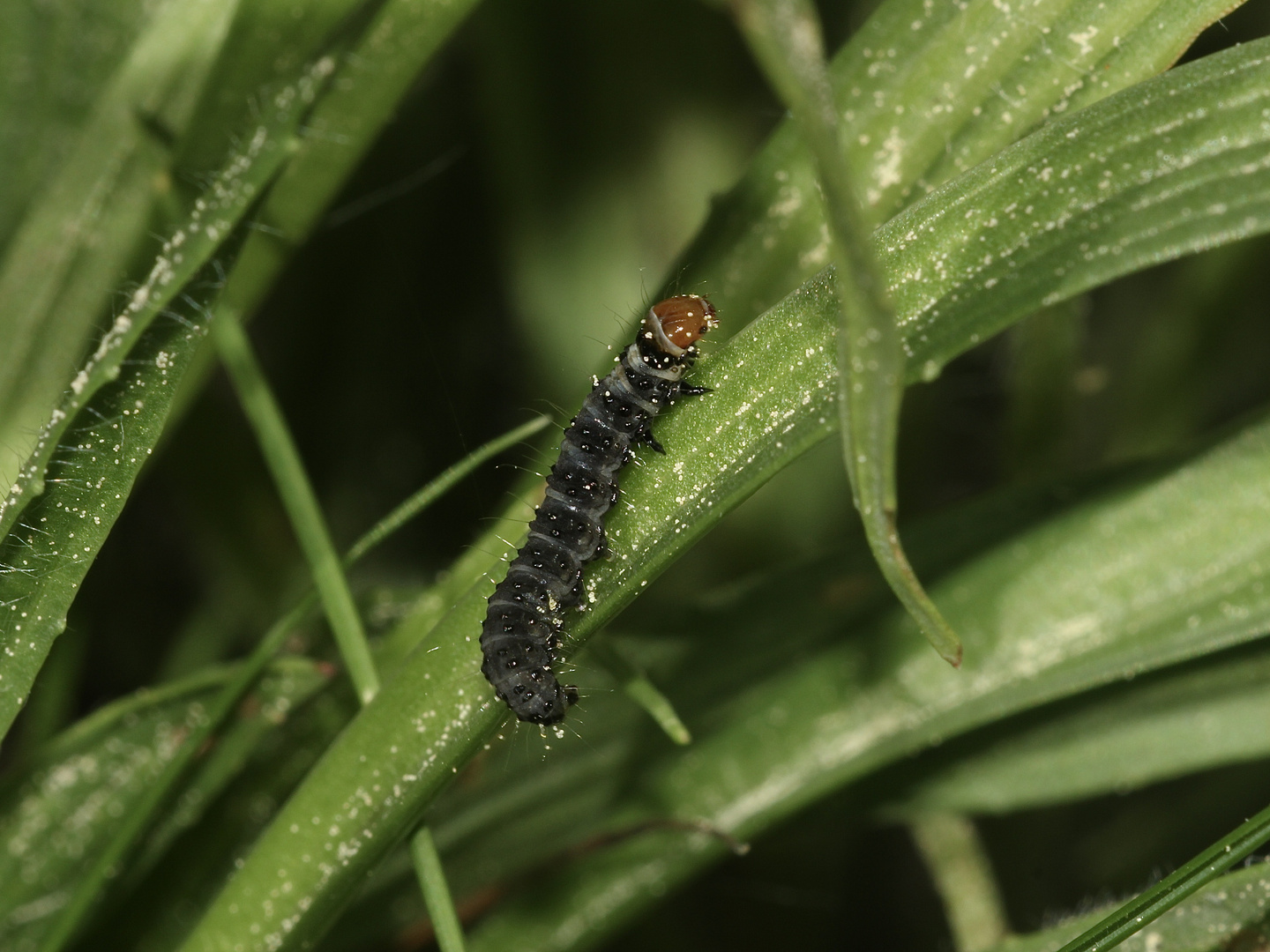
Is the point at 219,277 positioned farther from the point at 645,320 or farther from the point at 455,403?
the point at 455,403

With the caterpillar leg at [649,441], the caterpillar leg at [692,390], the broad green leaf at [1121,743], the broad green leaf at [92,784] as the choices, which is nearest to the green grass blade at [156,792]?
the broad green leaf at [92,784]

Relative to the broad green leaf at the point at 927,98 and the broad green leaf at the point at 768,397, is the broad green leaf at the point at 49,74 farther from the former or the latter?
the broad green leaf at the point at 768,397

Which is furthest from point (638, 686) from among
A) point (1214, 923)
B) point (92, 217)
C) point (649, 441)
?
point (92, 217)

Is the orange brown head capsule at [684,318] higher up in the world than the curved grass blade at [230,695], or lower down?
higher up

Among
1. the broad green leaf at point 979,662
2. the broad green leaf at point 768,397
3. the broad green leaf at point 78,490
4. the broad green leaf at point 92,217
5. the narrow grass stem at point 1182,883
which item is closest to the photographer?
the broad green leaf at point 768,397

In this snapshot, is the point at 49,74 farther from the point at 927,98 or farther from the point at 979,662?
the point at 979,662

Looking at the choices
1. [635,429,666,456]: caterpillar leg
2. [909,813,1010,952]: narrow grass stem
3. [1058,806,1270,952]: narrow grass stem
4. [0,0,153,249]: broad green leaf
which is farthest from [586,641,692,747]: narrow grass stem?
[0,0,153,249]: broad green leaf

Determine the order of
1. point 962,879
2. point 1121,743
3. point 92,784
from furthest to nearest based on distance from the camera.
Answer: point 962,879
point 1121,743
point 92,784
